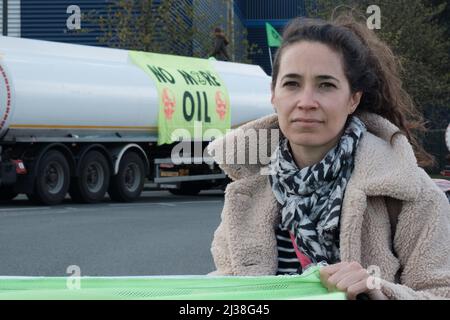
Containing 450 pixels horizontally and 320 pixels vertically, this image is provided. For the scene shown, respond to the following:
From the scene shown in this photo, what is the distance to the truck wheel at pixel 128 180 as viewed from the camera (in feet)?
69.7

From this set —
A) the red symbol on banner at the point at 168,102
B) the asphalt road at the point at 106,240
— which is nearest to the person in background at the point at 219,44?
the red symbol on banner at the point at 168,102

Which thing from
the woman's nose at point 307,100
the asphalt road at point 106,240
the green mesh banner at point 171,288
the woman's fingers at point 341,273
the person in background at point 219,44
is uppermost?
the person in background at point 219,44

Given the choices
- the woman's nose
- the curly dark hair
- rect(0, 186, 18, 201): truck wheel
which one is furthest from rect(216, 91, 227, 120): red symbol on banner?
the woman's nose

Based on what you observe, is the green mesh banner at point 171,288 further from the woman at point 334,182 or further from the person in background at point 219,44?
the person in background at point 219,44

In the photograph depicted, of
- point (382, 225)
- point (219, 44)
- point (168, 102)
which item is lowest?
point (382, 225)

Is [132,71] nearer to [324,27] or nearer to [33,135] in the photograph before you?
[33,135]

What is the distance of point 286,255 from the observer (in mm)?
3055

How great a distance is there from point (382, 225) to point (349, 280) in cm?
53

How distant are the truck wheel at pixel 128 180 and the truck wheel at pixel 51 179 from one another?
164 centimetres

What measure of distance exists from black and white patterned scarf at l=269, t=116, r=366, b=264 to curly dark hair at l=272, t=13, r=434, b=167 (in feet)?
0.65

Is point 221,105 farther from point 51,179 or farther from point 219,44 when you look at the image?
point 51,179

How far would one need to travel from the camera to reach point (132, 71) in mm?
21125

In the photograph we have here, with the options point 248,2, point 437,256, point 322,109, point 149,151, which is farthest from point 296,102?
point 248,2

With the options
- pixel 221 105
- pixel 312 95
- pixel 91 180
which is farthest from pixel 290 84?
pixel 221 105
